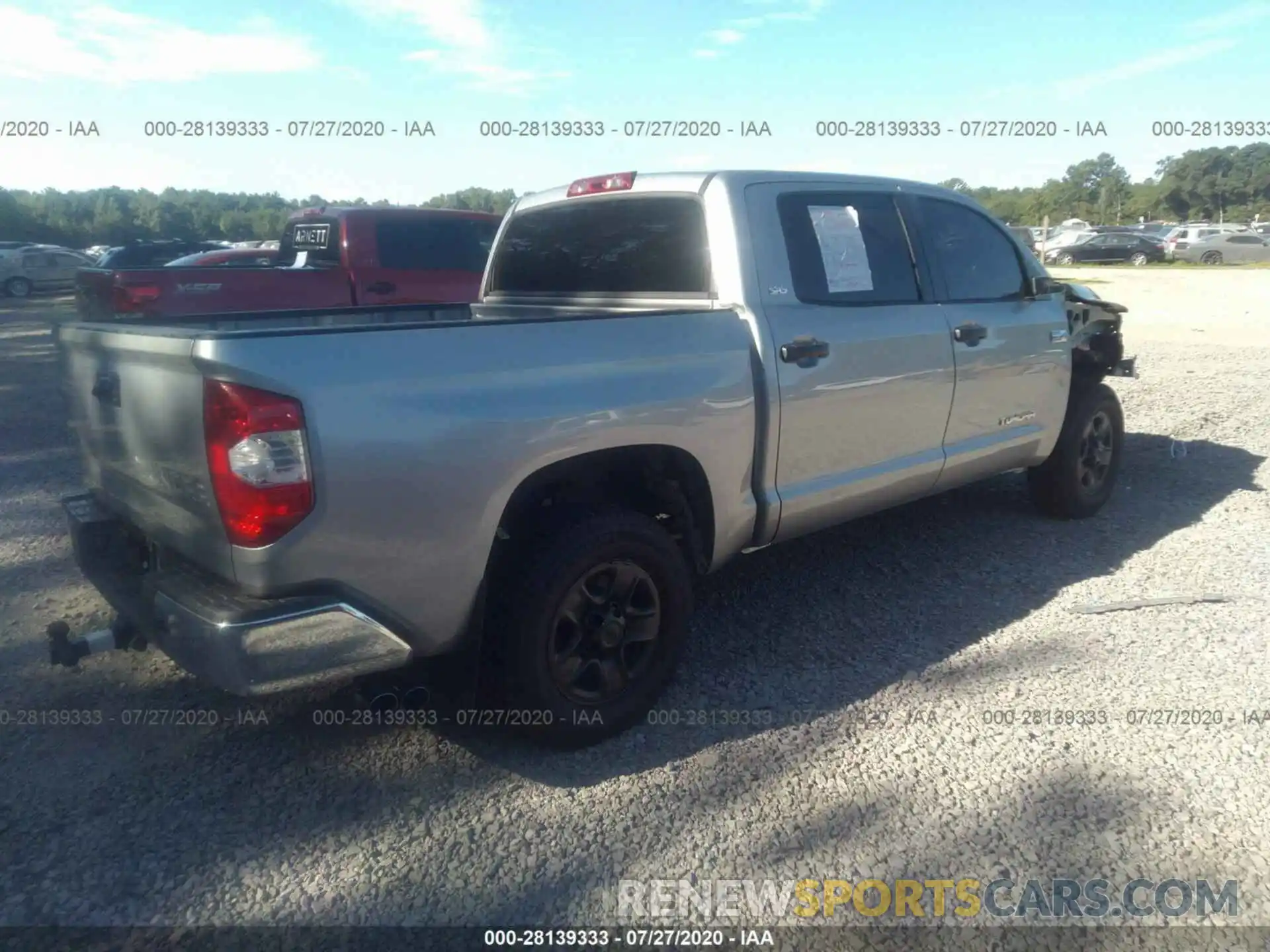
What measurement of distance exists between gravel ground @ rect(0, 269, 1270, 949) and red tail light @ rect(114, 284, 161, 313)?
451cm

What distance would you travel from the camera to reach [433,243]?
9.47 m

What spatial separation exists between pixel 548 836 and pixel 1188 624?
301cm

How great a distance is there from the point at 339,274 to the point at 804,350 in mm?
6459

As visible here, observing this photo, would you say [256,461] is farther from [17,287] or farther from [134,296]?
[17,287]

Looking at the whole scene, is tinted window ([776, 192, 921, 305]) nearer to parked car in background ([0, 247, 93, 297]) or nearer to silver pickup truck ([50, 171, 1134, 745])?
silver pickup truck ([50, 171, 1134, 745])

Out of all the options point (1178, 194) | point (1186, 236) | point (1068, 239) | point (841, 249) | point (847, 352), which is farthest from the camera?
point (1178, 194)

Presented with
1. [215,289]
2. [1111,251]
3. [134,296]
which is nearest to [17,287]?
[134,296]

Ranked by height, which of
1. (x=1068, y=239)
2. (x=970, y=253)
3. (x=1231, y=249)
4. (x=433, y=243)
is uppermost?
(x=1068, y=239)

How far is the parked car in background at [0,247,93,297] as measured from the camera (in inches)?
1014

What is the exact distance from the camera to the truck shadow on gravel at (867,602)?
3434 mm

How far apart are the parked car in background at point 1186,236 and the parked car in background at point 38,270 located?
1474 inches

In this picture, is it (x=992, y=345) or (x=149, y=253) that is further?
(x=149, y=253)

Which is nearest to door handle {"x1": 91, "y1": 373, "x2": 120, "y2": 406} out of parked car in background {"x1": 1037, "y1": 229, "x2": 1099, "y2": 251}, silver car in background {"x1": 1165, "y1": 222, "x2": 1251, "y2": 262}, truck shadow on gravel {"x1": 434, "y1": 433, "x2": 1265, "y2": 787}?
truck shadow on gravel {"x1": 434, "y1": 433, "x2": 1265, "y2": 787}

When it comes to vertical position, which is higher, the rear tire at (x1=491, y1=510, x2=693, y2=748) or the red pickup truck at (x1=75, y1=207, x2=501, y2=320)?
the red pickup truck at (x1=75, y1=207, x2=501, y2=320)
